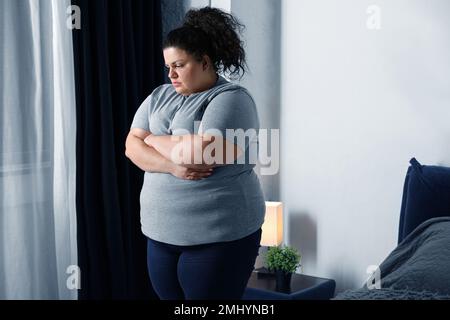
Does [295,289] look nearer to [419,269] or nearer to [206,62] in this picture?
[419,269]

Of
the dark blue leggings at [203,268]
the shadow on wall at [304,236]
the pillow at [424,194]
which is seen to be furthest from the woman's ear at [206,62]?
the shadow on wall at [304,236]

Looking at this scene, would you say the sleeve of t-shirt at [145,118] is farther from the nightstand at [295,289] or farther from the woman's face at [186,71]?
the nightstand at [295,289]

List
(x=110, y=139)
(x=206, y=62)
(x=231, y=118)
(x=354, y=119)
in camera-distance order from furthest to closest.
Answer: (x=354, y=119)
(x=110, y=139)
(x=206, y=62)
(x=231, y=118)

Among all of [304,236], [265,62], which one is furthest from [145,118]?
[304,236]

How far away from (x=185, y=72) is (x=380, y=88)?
3.73 ft

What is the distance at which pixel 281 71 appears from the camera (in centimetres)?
285

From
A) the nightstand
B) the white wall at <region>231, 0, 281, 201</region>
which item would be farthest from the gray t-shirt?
the white wall at <region>231, 0, 281, 201</region>

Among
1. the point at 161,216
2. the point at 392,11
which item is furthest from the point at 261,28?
the point at 161,216

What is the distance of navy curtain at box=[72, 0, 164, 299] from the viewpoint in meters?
2.41

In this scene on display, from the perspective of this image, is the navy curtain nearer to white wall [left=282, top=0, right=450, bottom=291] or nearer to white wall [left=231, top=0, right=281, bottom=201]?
white wall [left=231, top=0, right=281, bottom=201]

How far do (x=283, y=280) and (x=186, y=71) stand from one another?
1.24 metres

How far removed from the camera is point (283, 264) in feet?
8.39

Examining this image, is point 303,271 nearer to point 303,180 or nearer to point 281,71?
point 303,180

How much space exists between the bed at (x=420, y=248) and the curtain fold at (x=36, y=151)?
1305 millimetres
